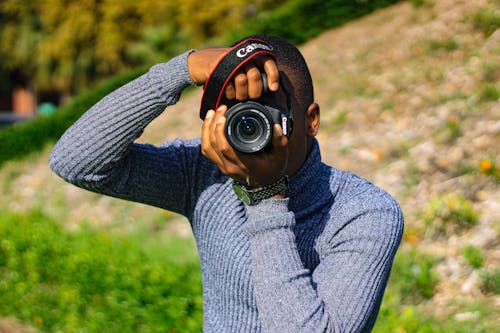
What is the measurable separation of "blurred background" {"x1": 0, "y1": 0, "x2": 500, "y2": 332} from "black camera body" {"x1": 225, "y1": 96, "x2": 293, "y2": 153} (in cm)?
233

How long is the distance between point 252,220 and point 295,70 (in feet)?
1.69

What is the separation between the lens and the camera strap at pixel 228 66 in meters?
1.71

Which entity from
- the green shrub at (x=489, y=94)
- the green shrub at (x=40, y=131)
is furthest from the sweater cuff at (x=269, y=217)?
the green shrub at (x=40, y=131)

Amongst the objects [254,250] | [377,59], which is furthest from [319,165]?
[377,59]

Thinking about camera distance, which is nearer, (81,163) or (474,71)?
(81,163)

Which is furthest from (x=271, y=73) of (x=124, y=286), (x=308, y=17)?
(x=308, y=17)

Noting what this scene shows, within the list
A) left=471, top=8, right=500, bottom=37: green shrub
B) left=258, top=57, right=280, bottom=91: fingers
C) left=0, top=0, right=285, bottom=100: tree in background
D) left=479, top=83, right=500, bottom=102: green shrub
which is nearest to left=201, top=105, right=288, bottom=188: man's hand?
left=258, top=57, right=280, bottom=91: fingers

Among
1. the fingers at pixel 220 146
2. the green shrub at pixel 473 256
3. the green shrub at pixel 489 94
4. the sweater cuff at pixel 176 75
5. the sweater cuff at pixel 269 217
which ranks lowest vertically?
the green shrub at pixel 473 256

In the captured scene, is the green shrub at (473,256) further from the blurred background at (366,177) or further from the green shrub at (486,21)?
the green shrub at (486,21)

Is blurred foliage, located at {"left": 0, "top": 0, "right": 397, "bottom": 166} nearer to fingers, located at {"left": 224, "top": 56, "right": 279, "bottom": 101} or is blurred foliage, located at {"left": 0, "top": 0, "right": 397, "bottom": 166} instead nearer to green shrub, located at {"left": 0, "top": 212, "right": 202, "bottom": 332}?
green shrub, located at {"left": 0, "top": 212, "right": 202, "bottom": 332}

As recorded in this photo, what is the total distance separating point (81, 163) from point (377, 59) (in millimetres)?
6996

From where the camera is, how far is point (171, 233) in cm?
625

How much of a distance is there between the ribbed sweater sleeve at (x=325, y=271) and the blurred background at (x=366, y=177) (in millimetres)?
2032

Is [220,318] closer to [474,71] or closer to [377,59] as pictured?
[474,71]
